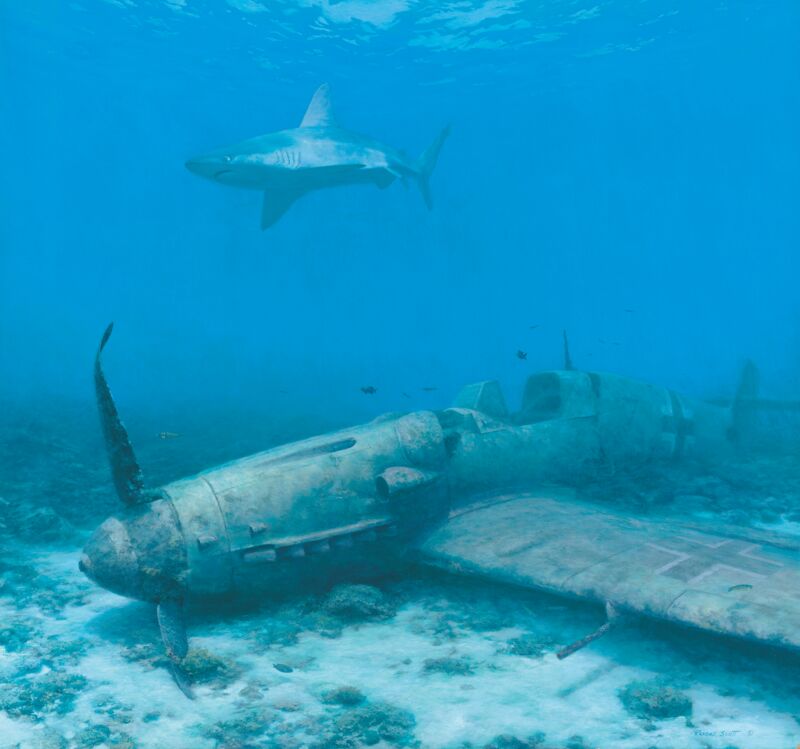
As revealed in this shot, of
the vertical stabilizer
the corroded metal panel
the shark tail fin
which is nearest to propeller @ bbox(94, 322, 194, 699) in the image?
the corroded metal panel

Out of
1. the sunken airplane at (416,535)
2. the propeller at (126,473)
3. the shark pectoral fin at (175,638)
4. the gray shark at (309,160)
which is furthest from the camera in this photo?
the gray shark at (309,160)

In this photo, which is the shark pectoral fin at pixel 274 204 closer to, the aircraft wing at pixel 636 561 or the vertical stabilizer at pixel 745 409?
the aircraft wing at pixel 636 561

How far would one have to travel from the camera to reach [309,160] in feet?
39.6

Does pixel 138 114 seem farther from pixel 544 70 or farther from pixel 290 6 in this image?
pixel 544 70

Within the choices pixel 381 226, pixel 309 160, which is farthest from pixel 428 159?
pixel 381 226

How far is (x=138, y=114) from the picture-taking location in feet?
200

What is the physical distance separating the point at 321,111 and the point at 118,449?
1093 centimetres

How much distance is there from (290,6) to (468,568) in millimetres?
33175

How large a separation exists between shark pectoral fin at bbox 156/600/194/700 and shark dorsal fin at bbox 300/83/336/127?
38.0 ft

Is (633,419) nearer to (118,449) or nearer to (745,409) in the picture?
(745,409)

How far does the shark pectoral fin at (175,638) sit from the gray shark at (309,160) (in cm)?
802

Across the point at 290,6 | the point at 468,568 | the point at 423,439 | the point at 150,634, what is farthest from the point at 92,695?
the point at 290,6

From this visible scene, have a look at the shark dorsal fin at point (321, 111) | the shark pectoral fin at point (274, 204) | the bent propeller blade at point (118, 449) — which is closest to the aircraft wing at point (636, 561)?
the bent propeller blade at point (118, 449)

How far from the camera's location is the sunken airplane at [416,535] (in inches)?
187
